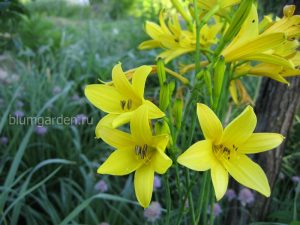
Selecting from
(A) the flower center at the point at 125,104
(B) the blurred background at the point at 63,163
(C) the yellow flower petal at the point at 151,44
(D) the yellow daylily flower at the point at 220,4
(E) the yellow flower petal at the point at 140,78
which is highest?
(D) the yellow daylily flower at the point at 220,4

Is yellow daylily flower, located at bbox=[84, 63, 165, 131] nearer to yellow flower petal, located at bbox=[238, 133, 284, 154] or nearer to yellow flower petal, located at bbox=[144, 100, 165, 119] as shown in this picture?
yellow flower petal, located at bbox=[144, 100, 165, 119]

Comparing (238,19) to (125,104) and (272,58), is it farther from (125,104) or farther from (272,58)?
(125,104)

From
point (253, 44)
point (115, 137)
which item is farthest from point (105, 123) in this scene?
point (253, 44)

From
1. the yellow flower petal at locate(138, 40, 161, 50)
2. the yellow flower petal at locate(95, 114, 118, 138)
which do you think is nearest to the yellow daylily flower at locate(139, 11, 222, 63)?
the yellow flower petal at locate(138, 40, 161, 50)

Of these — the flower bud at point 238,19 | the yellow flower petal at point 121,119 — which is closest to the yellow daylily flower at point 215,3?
the flower bud at point 238,19

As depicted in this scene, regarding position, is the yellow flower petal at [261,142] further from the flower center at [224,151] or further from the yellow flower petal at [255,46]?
the yellow flower petal at [255,46]

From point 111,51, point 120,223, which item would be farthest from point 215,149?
point 111,51
